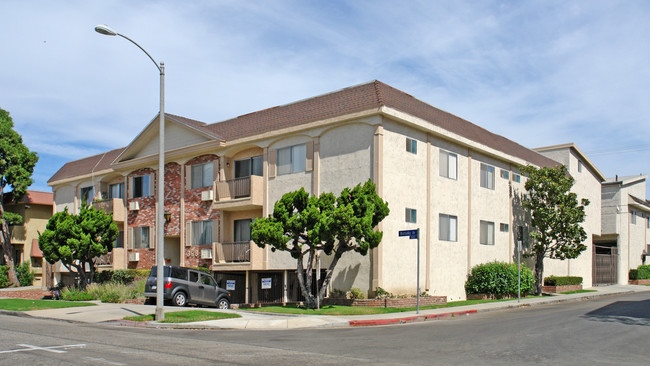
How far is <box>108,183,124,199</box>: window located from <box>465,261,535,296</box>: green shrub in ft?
72.6

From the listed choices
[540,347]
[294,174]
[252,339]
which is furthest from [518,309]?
[252,339]

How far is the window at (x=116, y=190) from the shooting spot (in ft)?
127

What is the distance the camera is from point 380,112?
24.0 metres

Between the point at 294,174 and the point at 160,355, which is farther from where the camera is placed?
the point at 294,174

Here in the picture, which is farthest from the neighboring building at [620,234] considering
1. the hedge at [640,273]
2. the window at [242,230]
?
the window at [242,230]

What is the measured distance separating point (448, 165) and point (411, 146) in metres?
3.37

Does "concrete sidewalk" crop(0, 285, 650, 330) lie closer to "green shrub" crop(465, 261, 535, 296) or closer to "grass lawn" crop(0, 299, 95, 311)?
"grass lawn" crop(0, 299, 95, 311)

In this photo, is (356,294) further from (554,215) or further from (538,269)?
(554,215)

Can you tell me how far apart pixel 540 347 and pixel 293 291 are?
1559 centimetres

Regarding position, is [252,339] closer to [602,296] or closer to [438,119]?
[438,119]

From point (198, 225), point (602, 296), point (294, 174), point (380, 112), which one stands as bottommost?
point (602, 296)

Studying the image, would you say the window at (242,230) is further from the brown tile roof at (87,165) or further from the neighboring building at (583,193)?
the neighboring building at (583,193)

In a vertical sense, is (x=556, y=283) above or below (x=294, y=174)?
below

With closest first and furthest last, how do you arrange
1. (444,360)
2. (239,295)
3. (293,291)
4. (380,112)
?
(444,360) → (380,112) → (293,291) → (239,295)
